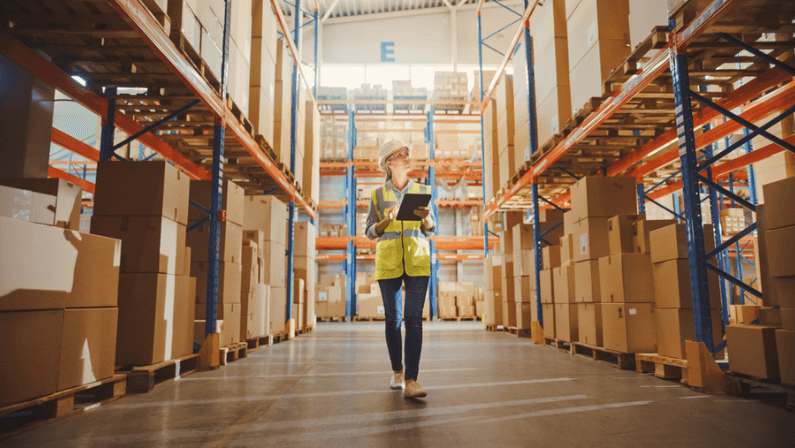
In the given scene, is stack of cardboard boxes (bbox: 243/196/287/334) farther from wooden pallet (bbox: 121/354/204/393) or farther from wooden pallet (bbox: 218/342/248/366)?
wooden pallet (bbox: 121/354/204/393)

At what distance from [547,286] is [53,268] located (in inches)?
234

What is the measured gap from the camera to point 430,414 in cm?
259

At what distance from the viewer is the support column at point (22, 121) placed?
4.07 metres

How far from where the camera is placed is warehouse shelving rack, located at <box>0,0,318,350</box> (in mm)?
3441

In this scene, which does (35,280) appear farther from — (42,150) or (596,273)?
(596,273)

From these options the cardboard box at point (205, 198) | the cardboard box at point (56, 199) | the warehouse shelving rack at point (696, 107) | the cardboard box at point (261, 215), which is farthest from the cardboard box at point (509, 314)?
the cardboard box at point (56, 199)

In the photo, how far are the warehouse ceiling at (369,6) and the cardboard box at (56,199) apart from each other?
18.2m

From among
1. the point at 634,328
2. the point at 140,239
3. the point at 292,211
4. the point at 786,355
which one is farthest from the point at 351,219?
the point at 786,355

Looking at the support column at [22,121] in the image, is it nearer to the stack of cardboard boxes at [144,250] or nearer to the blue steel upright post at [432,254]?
the stack of cardboard boxes at [144,250]

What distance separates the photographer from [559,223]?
7.66m

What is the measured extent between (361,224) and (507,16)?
440 inches

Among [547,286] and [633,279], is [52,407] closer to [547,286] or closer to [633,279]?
[633,279]

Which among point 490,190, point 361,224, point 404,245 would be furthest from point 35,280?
point 361,224

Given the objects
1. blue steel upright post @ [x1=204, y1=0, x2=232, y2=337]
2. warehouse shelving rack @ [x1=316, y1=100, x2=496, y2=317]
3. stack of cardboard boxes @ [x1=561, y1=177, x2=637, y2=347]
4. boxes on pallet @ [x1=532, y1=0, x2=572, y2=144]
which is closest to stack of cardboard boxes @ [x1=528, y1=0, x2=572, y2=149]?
boxes on pallet @ [x1=532, y1=0, x2=572, y2=144]
